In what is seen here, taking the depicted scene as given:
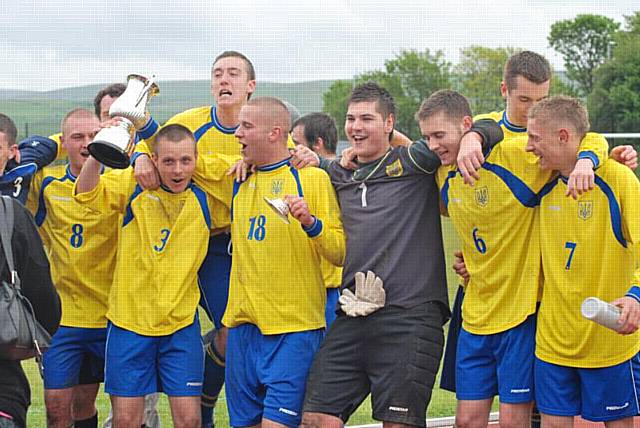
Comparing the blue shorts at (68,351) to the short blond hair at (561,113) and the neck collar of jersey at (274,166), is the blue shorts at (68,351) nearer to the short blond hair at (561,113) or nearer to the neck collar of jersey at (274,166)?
the neck collar of jersey at (274,166)

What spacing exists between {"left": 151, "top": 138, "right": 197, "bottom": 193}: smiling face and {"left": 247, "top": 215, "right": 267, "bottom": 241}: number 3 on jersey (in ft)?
1.37

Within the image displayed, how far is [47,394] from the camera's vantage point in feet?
15.7

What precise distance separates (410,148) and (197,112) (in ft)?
4.26

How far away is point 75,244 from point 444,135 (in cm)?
183

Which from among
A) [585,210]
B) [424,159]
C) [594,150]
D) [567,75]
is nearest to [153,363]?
[424,159]

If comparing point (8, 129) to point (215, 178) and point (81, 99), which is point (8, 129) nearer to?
point (215, 178)

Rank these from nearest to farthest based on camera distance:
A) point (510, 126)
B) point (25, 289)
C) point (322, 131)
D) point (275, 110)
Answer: point (25, 289), point (510, 126), point (275, 110), point (322, 131)

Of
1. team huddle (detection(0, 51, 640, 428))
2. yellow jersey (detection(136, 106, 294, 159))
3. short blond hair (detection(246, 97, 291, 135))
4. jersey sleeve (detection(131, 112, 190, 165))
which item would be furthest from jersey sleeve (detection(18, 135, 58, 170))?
short blond hair (detection(246, 97, 291, 135))

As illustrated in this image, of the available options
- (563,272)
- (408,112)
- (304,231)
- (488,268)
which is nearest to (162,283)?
(304,231)

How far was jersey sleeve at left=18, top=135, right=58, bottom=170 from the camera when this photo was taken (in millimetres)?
4656

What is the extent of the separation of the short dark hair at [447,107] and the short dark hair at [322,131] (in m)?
1.35

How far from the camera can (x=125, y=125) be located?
4.14 m

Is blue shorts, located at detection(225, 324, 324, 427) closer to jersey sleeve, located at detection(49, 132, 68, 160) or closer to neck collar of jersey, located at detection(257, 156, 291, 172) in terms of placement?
neck collar of jersey, located at detection(257, 156, 291, 172)

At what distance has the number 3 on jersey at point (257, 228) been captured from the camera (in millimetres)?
4262
